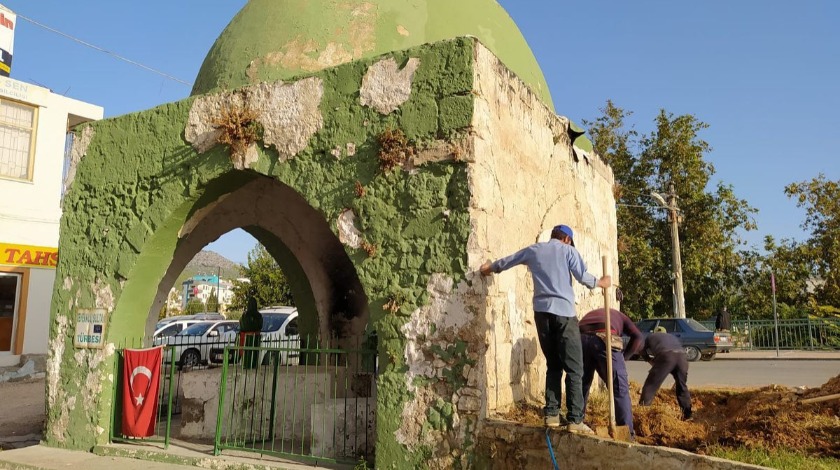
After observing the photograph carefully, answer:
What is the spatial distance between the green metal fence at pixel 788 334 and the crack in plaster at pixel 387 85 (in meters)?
17.8

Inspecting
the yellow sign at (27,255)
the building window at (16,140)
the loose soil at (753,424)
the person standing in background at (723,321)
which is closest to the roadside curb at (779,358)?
the person standing in background at (723,321)

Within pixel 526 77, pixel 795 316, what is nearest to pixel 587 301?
pixel 526 77

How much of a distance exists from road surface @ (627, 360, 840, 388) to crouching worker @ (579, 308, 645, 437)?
229 inches

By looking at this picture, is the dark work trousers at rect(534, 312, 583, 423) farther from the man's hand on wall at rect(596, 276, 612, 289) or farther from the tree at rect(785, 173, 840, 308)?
the tree at rect(785, 173, 840, 308)

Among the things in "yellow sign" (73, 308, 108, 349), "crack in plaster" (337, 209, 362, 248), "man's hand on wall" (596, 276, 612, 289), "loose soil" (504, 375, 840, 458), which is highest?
"crack in plaster" (337, 209, 362, 248)

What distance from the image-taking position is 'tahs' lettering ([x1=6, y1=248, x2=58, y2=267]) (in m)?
15.4

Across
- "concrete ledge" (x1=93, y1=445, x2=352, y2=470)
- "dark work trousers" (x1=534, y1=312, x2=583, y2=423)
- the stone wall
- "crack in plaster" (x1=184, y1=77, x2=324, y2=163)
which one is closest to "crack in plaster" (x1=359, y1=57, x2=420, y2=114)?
"crack in plaster" (x1=184, y1=77, x2=324, y2=163)

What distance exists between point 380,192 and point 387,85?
1.03 meters

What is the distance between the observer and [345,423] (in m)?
6.33

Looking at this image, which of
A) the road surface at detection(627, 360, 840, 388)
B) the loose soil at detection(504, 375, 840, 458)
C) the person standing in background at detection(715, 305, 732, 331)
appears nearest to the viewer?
the loose soil at detection(504, 375, 840, 458)

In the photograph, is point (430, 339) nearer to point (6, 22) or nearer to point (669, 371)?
point (669, 371)

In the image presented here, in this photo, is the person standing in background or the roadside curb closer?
the roadside curb

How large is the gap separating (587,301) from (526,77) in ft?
9.42

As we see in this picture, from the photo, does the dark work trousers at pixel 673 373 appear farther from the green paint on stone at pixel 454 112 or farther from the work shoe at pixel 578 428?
the green paint on stone at pixel 454 112
